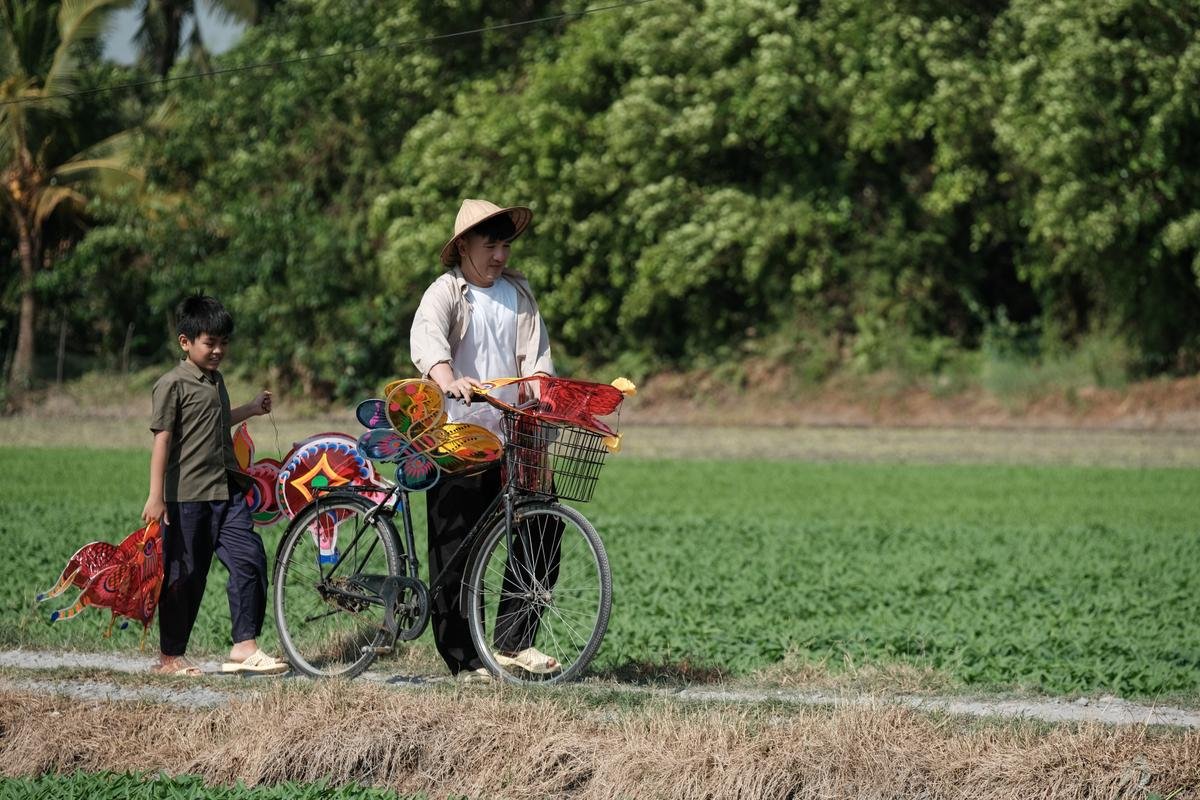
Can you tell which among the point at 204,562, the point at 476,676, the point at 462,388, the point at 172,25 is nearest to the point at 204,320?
the point at 204,562

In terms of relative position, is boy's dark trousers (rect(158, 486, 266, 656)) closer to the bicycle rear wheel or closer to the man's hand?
the bicycle rear wheel

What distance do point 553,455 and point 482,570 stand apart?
65 cm

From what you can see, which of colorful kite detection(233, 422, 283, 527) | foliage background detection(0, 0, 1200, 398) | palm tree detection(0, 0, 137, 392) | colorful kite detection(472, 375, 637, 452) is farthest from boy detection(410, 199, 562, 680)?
palm tree detection(0, 0, 137, 392)

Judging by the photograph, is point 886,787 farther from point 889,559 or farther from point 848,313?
point 848,313

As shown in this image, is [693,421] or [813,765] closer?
[813,765]

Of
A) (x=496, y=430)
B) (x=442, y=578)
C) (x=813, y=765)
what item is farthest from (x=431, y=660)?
(x=813, y=765)

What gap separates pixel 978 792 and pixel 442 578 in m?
2.70

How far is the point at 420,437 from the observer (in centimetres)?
691

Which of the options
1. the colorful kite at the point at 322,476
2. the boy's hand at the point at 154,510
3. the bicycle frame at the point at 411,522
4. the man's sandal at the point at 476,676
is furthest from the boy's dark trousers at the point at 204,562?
the man's sandal at the point at 476,676

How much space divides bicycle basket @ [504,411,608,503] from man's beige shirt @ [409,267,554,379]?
0.26 meters

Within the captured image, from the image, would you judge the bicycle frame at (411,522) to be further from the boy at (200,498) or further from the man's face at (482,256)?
the man's face at (482,256)

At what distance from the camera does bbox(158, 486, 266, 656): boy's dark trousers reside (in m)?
7.45

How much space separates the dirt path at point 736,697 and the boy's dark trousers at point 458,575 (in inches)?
7.6

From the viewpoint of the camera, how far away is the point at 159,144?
35156 mm
